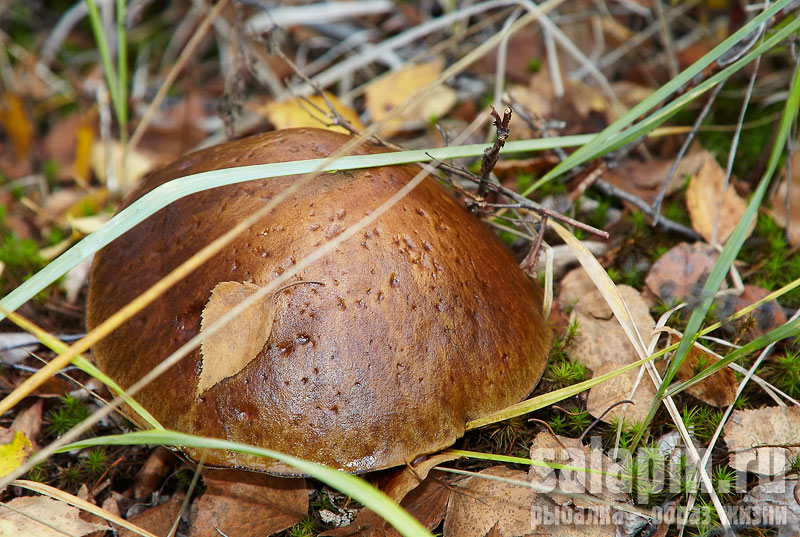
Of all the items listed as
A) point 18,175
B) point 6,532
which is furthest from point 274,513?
point 18,175

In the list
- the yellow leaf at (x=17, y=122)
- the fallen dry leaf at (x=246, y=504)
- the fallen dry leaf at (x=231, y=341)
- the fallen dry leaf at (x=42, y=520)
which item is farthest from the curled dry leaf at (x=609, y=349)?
the yellow leaf at (x=17, y=122)

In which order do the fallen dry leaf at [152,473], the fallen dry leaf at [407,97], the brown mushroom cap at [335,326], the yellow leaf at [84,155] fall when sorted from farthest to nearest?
the yellow leaf at [84,155] → the fallen dry leaf at [407,97] → the fallen dry leaf at [152,473] → the brown mushroom cap at [335,326]

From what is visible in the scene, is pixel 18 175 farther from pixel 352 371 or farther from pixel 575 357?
pixel 575 357

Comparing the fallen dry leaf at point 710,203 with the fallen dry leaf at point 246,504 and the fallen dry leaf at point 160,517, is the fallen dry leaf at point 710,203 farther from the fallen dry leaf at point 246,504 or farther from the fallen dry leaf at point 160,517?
the fallen dry leaf at point 160,517

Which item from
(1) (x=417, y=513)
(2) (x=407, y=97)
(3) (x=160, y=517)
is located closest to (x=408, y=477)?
(1) (x=417, y=513)

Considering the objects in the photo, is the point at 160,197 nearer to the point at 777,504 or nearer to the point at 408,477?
the point at 408,477

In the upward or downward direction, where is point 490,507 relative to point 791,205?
downward
